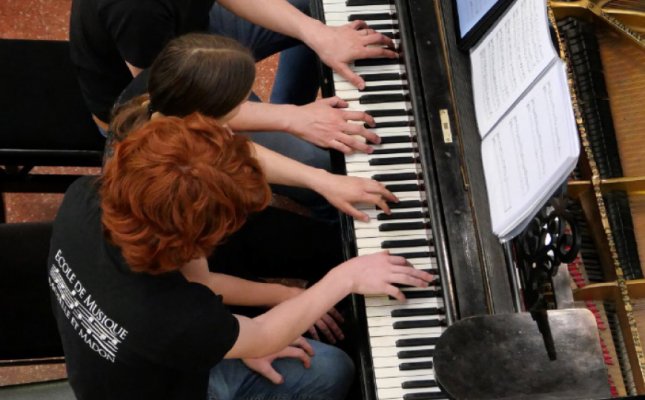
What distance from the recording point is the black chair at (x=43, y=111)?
8.72 ft

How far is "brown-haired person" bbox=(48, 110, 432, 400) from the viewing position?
166 cm

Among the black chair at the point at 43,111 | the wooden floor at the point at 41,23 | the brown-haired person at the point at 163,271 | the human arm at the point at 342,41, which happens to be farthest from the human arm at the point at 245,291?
the wooden floor at the point at 41,23

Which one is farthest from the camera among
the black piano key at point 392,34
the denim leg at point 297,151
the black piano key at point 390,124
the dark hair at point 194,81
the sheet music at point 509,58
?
the denim leg at point 297,151

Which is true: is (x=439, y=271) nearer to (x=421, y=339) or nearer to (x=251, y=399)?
(x=421, y=339)

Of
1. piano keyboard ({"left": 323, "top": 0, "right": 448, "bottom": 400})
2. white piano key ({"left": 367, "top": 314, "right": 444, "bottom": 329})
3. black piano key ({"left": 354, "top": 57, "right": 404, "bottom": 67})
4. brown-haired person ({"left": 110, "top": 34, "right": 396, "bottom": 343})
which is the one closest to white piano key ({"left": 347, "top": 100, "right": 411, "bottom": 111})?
piano keyboard ({"left": 323, "top": 0, "right": 448, "bottom": 400})

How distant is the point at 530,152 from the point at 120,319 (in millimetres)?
887

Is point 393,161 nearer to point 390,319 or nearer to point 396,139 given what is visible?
point 396,139

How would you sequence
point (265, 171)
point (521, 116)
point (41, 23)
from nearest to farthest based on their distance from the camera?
point (521, 116) → point (265, 171) → point (41, 23)

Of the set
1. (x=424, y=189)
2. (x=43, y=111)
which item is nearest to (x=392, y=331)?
(x=424, y=189)

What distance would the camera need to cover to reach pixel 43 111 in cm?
269

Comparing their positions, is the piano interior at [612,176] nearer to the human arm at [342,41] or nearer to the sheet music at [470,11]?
the sheet music at [470,11]

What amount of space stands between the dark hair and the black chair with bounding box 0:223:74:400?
1.96 ft

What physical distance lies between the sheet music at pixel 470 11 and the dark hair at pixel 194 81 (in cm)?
57

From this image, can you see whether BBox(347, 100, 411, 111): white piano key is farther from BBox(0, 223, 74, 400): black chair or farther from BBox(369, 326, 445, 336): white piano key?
BBox(0, 223, 74, 400): black chair
